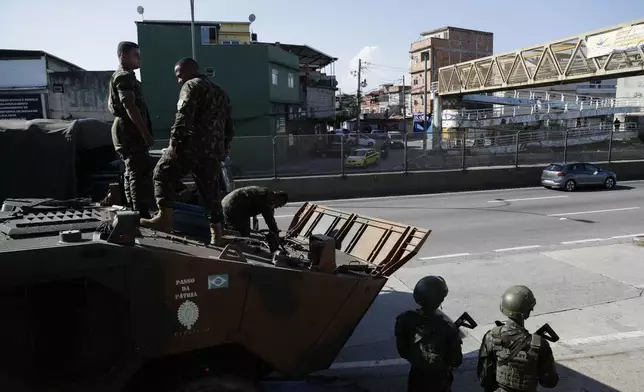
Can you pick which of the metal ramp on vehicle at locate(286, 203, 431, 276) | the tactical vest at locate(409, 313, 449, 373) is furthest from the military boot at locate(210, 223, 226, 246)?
the tactical vest at locate(409, 313, 449, 373)

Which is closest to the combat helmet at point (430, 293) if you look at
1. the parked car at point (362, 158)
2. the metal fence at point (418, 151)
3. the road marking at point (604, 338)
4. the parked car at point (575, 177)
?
the road marking at point (604, 338)

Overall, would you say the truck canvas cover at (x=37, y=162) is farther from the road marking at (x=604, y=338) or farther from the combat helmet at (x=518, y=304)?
the road marking at (x=604, y=338)

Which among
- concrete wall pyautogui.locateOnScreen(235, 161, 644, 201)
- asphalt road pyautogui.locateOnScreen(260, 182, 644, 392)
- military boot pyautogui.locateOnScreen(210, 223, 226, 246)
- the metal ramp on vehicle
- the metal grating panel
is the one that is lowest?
asphalt road pyautogui.locateOnScreen(260, 182, 644, 392)

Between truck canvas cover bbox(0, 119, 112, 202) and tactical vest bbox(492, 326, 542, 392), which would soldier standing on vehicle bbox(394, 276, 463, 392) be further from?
truck canvas cover bbox(0, 119, 112, 202)

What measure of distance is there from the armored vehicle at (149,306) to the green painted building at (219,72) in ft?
93.0

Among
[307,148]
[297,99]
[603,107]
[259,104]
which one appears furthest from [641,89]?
[307,148]

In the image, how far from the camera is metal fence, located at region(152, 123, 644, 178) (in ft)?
60.7

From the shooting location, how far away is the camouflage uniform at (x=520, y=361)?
A: 10.8ft

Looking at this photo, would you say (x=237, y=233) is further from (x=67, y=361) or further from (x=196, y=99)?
(x=67, y=361)

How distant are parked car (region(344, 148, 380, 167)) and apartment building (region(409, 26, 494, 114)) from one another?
44997 mm

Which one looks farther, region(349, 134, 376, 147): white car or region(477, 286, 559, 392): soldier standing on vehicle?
region(349, 134, 376, 147): white car

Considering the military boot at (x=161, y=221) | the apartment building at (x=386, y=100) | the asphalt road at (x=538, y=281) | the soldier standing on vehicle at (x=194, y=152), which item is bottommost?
the asphalt road at (x=538, y=281)

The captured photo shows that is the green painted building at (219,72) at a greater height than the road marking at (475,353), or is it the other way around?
the green painted building at (219,72)

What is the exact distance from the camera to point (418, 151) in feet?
66.5
